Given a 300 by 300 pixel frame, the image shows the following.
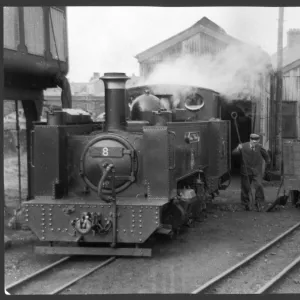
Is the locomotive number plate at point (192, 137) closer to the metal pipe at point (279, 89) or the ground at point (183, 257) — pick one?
the ground at point (183, 257)

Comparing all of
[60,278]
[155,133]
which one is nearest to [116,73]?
[155,133]

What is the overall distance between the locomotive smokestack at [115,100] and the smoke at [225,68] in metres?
4.45

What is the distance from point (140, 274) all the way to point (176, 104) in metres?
3.82

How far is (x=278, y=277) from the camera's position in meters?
5.57

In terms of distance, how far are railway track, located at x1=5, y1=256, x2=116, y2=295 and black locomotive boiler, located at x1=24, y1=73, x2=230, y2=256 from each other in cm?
16

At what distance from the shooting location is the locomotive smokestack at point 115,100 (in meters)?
6.32

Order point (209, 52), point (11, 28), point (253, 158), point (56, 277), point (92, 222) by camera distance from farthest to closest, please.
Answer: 1. point (209, 52)
2. point (253, 158)
3. point (11, 28)
4. point (92, 222)
5. point (56, 277)

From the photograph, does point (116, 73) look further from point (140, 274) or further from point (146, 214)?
point (140, 274)

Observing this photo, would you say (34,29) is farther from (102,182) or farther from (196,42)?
(196,42)

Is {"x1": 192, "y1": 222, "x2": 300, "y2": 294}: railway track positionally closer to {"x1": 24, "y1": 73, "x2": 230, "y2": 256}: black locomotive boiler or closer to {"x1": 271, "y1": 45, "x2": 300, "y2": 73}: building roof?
{"x1": 24, "y1": 73, "x2": 230, "y2": 256}: black locomotive boiler

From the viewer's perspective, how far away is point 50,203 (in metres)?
6.14

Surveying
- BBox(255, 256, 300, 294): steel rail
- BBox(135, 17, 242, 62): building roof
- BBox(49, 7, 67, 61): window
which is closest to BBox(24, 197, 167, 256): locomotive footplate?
BBox(255, 256, 300, 294): steel rail

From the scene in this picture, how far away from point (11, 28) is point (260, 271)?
15.3 ft

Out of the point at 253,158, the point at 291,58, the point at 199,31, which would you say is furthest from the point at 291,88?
the point at 253,158
